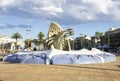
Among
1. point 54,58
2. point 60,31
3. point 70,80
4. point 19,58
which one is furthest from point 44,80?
point 60,31

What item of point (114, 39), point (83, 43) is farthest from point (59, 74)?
point (83, 43)

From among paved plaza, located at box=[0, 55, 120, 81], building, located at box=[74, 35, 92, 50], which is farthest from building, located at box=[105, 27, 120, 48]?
paved plaza, located at box=[0, 55, 120, 81]

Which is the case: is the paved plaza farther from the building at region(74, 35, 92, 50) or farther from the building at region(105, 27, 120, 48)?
the building at region(74, 35, 92, 50)

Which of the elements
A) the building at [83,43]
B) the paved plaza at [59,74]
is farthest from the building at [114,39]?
the paved plaza at [59,74]

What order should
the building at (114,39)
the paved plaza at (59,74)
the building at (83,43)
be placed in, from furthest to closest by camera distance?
the building at (83,43), the building at (114,39), the paved plaza at (59,74)

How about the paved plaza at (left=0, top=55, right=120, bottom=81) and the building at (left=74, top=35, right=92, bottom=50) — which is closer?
the paved plaza at (left=0, top=55, right=120, bottom=81)

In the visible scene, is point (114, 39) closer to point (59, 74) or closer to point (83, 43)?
point (83, 43)

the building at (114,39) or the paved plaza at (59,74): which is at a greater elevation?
the building at (114,39)

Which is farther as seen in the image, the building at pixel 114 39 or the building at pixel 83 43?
the building at pixel 83 43

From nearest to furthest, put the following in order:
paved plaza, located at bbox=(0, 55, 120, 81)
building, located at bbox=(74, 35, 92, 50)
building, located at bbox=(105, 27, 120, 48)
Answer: paved plaza, located at bbox=(0, 55, 120, 81)
building, located at bbox=(105, 27, 120, 48)
building, located at bbox=(74, 35, 92, 50)

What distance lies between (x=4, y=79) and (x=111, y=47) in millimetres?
129855

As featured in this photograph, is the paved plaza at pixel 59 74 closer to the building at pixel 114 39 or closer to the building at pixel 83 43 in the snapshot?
the building at pixel 114 39

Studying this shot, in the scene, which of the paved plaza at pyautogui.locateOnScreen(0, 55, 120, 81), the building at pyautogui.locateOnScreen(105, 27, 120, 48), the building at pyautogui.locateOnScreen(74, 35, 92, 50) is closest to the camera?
the paved plaza at pyautogui.locateOnScreen(0, 55, 120, 81)

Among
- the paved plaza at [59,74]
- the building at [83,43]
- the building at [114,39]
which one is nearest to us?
the paved plaza at [59,74]
